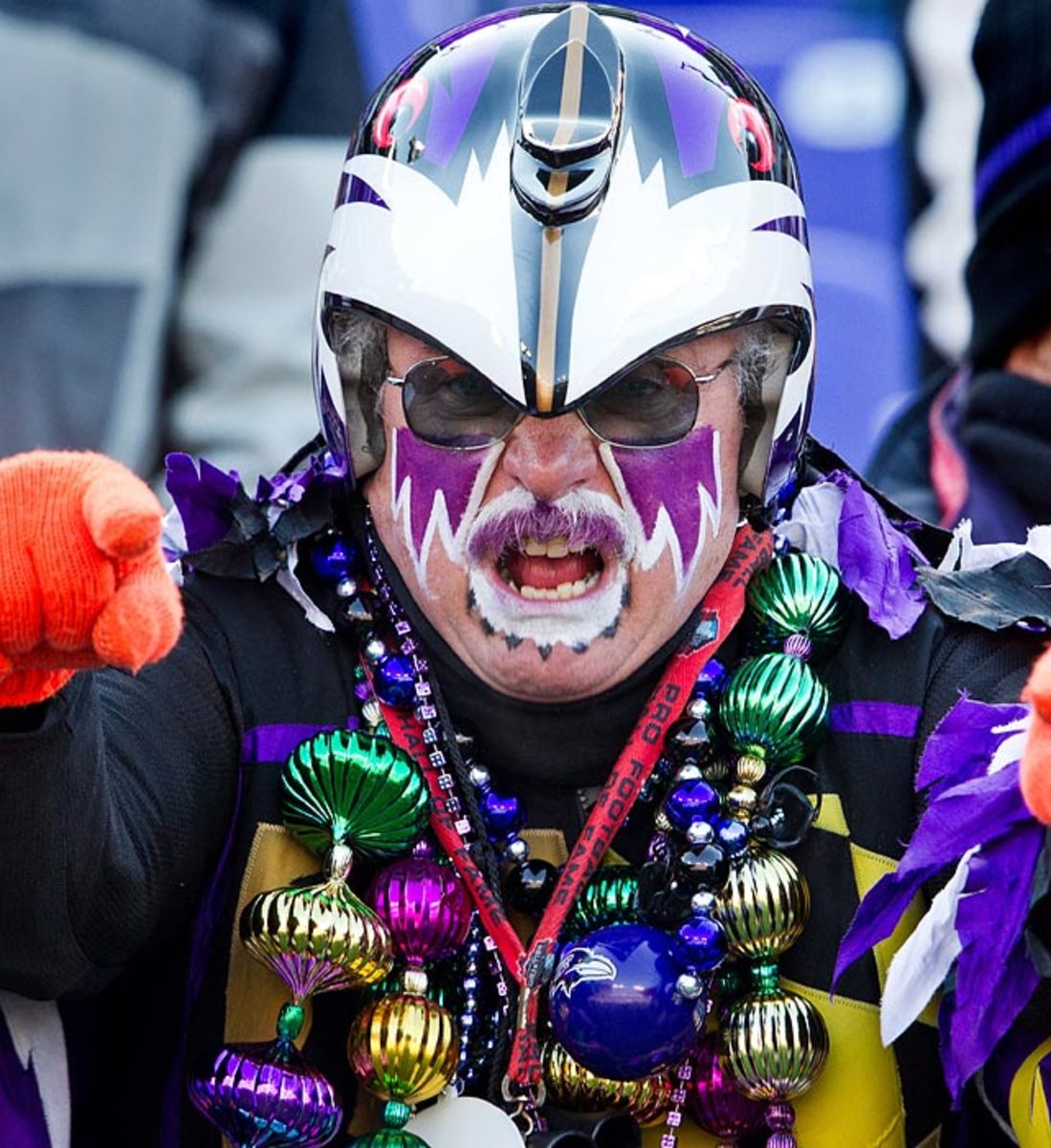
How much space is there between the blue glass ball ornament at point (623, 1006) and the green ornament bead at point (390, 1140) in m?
0.19

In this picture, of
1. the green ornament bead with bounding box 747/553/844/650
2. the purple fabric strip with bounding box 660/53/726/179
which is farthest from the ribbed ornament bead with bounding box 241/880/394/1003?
the purple fabric strip with bounding box 660/53/726/179

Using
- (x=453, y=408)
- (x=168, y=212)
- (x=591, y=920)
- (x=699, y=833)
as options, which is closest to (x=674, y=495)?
(x=453, y=408)

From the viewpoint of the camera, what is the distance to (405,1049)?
2670mm

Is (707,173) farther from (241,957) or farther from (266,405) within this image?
(266,405)

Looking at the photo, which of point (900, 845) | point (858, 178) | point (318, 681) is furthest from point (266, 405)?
point (900, 845)

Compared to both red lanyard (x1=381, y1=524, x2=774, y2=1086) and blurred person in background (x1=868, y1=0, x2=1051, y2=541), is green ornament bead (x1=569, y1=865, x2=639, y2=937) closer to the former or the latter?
red lanyard (x1=381, y1=524, x2=774, y2=1086)

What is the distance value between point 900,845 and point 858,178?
3.23 meters

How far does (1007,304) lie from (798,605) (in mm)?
1648

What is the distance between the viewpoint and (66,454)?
230 centimetres

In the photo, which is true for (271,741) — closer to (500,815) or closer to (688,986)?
(500,815)

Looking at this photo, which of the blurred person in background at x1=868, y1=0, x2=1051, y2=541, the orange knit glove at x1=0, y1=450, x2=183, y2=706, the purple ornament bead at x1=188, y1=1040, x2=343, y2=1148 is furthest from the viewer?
the blurred person in background at x1=868, y1=0, x2=1051, y2=541

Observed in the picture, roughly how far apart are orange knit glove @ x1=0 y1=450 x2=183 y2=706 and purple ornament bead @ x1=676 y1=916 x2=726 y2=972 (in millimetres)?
754

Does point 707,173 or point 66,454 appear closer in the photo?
point 66,454

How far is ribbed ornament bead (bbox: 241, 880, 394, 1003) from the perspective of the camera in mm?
2648
